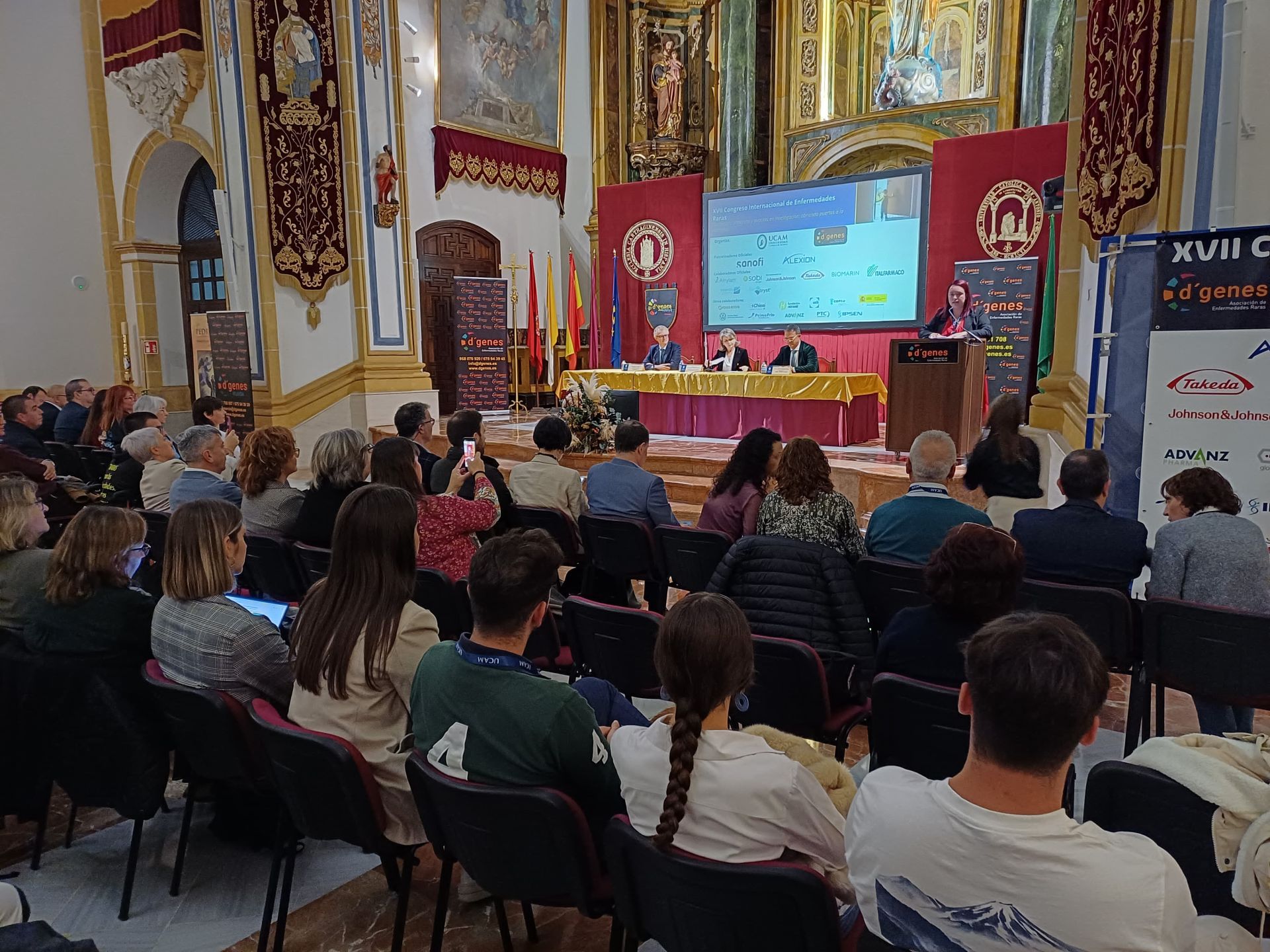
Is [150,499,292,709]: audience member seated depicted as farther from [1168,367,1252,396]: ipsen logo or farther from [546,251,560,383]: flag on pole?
[546,251,560,383]: flag on pole

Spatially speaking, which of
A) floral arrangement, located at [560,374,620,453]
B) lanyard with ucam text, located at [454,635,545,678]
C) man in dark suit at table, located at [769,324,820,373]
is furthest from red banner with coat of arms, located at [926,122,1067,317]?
lanyard with ucam text, located at [454,635,545,678]

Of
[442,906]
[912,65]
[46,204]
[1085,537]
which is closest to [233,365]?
[46,204]

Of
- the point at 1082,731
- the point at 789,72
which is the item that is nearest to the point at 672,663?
the point at 1082,731

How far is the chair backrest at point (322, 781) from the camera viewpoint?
172cm

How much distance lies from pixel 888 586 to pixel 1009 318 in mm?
7019

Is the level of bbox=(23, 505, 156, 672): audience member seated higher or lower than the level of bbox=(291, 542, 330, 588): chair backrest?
higher

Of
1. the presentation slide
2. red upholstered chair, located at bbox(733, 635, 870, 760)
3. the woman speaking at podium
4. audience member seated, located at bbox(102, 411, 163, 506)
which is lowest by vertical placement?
red upholstered chair, located at bbox(733, 635, 870, 760)

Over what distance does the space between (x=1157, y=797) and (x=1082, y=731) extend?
18.1 inches

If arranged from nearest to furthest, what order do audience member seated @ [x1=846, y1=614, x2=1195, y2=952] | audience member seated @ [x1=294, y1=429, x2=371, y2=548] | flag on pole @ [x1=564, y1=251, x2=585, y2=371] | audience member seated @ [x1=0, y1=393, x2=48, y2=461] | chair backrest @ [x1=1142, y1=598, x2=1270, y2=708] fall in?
audience member seated @ [x1=846, y1=614, x2=1195, y2=952]
chair backrest @ [x1=1142, y1=598, x2=1270, y2=708]
audience member seated @ [x1=294, y1=429, x2=371, y2=548]
audience member seated @ [x1=0, y1=393, x2=48, y2=461]
flag on pole @ [x1=564, y1=251, x2=585, y2=371]

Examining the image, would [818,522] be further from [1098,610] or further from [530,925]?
[530,925]

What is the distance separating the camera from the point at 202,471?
389 cm

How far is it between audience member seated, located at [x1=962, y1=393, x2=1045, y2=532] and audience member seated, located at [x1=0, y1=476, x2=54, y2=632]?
364 cm

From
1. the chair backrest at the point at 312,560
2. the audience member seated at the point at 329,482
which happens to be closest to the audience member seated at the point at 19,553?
the chair backrest at the point at 312,560

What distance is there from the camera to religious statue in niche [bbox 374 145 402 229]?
9.45 m
